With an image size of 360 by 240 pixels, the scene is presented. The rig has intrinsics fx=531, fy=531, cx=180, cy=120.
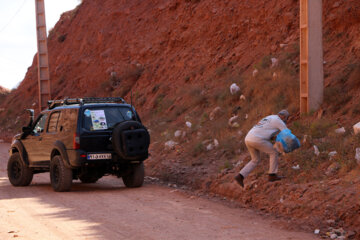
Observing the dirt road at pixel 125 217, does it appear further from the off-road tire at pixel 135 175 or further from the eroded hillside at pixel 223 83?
the eroded hillside at pixel 223 83

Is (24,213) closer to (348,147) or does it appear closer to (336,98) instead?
(348,147)

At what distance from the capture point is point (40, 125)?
1371 cm

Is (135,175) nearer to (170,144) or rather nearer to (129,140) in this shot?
(129,140)

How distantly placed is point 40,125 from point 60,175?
2071 mm

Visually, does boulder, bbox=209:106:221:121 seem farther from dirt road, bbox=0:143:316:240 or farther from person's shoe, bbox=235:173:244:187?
person's shoe, bbox=235:173:244:187

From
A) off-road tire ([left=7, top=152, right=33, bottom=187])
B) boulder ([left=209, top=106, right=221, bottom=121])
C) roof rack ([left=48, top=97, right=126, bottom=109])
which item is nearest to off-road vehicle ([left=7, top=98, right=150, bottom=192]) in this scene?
roof rack ([left=48, top=97, right=126, bottom=109])

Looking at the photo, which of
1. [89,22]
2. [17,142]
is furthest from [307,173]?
[89,22]

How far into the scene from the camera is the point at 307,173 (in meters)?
10.4

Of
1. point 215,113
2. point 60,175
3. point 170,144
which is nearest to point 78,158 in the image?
point 60,175

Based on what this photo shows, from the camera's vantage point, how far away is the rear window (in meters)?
12.3

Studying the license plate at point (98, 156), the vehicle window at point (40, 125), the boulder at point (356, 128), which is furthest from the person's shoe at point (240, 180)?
the vehicle window at point (40, 125)

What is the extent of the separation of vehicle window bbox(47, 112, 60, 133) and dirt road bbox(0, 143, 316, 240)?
1.52m

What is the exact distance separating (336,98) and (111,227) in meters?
7.56

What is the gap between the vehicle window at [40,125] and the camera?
44.5ft
